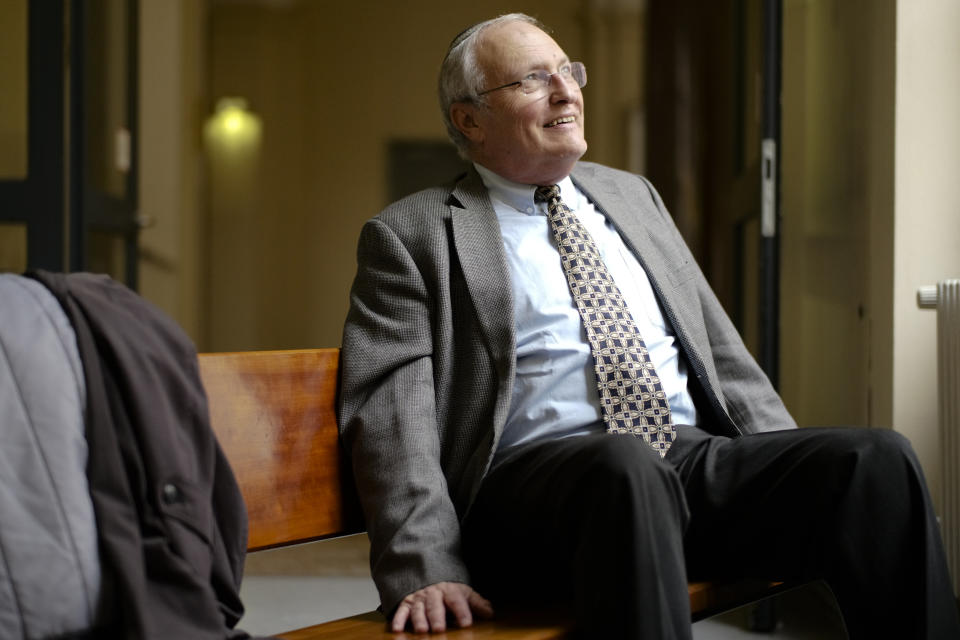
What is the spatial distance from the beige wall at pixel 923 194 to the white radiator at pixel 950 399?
7.9 inches

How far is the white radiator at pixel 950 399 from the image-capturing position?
2244 mm

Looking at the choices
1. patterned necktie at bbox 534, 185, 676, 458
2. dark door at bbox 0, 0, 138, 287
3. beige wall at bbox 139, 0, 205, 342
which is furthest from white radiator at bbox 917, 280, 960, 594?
beige wall at bbox 139, 0, 205, 342

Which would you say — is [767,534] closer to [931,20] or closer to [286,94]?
[931,20]

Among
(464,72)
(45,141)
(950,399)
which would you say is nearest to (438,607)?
(464,72)

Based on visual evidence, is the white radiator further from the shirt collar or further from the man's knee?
the man's knee

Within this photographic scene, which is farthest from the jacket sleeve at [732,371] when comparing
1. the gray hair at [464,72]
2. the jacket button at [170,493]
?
the jacket button at [170,493]

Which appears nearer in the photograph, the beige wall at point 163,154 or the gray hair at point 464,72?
the gray hair at point 464,72

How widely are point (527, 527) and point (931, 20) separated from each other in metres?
1.80

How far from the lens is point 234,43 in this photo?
7738mm

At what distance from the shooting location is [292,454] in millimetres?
1637

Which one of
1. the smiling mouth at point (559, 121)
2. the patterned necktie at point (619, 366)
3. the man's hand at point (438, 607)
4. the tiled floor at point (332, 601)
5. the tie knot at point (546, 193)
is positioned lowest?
the tiled floor at point (332, 601)

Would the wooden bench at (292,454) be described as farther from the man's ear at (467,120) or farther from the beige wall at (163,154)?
the beige wall at (163,154)

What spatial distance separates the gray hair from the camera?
A: 1.95 metres

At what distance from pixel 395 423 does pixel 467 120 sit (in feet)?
2.29
